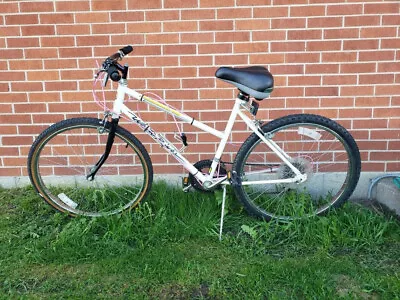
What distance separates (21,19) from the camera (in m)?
3.64

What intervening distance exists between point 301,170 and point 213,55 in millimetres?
1151

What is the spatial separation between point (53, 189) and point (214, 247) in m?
1.57

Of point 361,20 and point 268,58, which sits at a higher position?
point 361,20

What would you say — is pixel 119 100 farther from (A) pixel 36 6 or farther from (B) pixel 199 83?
(A) pixel 36 6

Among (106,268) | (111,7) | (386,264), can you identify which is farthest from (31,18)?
(386,264)

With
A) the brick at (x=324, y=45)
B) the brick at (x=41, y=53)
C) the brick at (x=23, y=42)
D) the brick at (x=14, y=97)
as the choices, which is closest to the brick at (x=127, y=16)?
the brick at (x=41, y=53)

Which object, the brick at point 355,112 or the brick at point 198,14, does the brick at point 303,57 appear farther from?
the brick at point 198,14

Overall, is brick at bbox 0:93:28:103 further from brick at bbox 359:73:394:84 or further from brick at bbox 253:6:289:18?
brick at bbox 359:73:394:84

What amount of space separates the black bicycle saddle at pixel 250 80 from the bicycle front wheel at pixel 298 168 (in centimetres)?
28

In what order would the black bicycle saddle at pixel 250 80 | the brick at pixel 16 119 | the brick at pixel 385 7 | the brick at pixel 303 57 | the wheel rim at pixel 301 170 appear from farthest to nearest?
the brick at pixel 16 119, the brick at pixel 303 57, the brick at pixel 385 7, the wheel rim at pixel 301 170, the black bicycle saddle at pixel 250 80

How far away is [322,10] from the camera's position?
3.53 m

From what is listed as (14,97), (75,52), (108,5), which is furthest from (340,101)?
(14,97)

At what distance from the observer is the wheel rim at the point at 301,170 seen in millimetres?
3373

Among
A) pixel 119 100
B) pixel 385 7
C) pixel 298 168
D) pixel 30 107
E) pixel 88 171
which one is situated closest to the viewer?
pixel 119 100
